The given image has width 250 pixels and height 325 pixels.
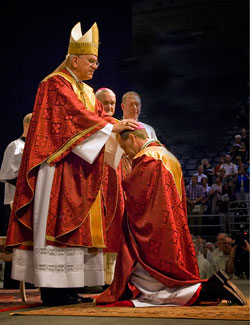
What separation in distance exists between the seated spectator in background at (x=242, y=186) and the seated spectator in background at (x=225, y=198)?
Answer: 0.47ft

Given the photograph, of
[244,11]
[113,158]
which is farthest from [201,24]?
[113,158]

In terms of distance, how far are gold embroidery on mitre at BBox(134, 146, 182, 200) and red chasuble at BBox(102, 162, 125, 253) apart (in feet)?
2.30

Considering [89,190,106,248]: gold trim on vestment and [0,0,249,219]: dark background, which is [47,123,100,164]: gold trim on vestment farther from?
[0,0,249,219]: dark background

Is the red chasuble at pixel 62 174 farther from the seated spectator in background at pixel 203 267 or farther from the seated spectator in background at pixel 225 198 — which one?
the seated spectator in background at pixel 225 198

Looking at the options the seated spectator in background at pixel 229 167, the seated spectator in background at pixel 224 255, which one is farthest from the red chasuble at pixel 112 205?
the seated spectator in background at pixel 229 167

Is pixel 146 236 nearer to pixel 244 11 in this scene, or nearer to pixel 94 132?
pixel 94 132

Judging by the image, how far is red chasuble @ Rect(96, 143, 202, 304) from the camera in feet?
11.8

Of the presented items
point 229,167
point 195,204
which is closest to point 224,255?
point 195,204

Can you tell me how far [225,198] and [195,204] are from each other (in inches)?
24.4

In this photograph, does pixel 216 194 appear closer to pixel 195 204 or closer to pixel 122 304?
pixel 195 204

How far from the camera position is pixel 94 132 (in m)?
3.87

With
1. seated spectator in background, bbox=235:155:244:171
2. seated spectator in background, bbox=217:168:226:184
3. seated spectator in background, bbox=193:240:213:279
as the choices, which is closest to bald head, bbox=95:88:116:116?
seated spectator in background, bbox=193:240:213:279

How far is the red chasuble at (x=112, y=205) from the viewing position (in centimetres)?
447

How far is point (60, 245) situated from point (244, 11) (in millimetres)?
14444
